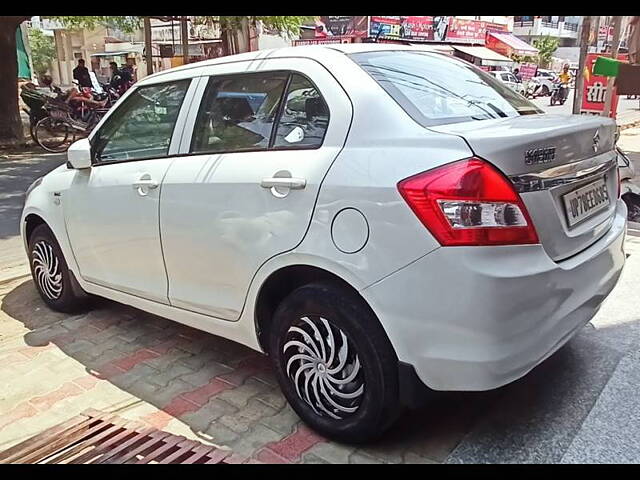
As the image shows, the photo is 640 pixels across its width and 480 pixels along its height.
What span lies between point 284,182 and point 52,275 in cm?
239

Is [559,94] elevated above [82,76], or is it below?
below

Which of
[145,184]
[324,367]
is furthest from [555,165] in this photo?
[145,184]

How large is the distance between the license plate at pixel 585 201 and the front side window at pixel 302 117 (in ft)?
3.33

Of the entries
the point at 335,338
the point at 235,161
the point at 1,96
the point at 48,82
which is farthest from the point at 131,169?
the point at 48,82

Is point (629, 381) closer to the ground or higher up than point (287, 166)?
closer to the ground

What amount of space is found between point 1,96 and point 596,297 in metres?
12.7

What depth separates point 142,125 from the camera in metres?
3.32

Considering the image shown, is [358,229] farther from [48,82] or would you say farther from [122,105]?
[48,82]

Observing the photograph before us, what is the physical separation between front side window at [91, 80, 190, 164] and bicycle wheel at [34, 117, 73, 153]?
31.8 ft

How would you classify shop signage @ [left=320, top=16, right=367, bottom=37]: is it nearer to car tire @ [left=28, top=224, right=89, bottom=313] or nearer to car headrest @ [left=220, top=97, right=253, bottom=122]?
car tire @ [left=28, top=224, right=89, bottom=313]

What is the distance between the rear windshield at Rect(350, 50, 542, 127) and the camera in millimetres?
2352

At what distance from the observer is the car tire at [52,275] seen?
12.9ft

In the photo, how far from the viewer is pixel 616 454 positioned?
7.38ft

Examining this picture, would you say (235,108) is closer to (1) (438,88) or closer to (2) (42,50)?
(1) (438,88)
